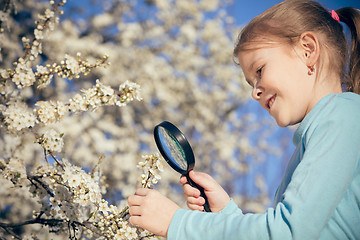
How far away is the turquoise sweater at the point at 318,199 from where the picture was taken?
2.36ft

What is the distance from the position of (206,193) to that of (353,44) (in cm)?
73

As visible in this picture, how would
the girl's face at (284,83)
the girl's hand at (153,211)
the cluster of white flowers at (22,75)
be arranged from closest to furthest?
the girl's hand at (153,211)
the girl's face at (284,83)
the cluster of white flowers at (22,75)

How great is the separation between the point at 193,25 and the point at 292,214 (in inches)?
161

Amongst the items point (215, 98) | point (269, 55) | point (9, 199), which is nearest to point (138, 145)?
point (215, 98)

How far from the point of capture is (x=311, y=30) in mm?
1075

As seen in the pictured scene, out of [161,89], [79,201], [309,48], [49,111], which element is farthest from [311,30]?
[161,89]

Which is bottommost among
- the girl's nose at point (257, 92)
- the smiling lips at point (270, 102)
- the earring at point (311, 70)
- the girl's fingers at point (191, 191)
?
the girl's fingers at point (191, 191)

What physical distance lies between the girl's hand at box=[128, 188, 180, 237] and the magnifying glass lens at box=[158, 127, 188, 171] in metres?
0.21

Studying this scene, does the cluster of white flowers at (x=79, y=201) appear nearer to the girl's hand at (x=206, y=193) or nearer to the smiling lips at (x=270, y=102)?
the girl's hand at (x=206, y=193)

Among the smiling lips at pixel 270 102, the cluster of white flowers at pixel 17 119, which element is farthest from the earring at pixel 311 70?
the cluster of white flowers at pixel 17 119

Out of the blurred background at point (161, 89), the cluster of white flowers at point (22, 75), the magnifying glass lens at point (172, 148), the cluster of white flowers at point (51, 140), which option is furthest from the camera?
the blurred background at point (161, 89)

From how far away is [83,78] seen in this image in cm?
366

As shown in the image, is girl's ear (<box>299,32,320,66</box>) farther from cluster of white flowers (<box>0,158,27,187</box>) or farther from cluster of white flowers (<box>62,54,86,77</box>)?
cluster of white flowers (<box>0,158,27,187</box>)

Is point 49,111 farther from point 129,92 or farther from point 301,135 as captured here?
point 301,135
